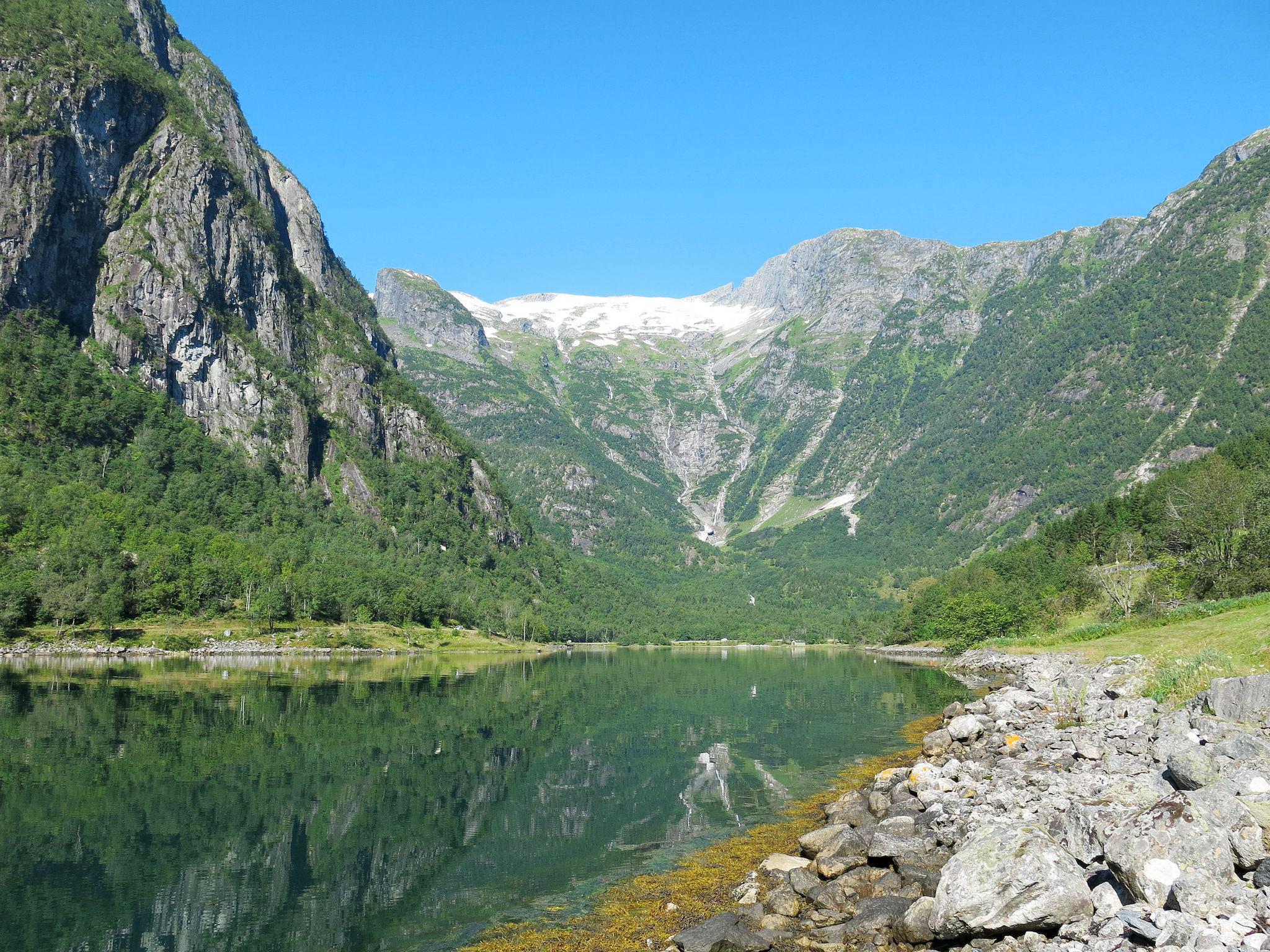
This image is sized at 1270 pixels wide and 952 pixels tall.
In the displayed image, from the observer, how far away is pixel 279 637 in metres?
127

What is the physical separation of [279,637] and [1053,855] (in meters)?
130

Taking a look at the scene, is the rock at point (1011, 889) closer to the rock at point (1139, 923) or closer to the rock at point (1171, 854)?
the rock at point (1171, 854)

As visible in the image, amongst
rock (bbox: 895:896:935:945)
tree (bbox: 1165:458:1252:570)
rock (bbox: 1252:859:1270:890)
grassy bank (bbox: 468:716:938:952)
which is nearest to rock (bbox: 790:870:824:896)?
grassy bank (bbox: 468:716:938:952)

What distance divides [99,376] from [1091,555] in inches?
7680

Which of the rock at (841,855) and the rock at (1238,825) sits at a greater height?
the rock at (1238,825)

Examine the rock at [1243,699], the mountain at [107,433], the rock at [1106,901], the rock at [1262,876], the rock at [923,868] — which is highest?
the mountain at [107,433]

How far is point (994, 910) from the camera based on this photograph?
15.4 m

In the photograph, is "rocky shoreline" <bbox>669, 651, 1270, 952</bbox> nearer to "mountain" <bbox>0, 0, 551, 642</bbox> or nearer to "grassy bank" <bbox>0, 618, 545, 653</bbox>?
"grassy bank" <bbox>0, 618, 545, 653</bbox>

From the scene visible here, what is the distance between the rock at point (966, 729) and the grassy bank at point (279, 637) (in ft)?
344

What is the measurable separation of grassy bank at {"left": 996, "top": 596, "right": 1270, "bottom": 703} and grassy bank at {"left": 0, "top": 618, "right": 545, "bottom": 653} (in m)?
108

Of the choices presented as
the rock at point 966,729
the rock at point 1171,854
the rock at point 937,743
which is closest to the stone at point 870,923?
the rock at point 1171,854

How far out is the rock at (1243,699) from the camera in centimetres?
2559

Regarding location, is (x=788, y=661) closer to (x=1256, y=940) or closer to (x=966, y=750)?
(x=966, y=750)

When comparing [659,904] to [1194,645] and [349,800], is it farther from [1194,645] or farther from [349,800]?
[1194,645]
